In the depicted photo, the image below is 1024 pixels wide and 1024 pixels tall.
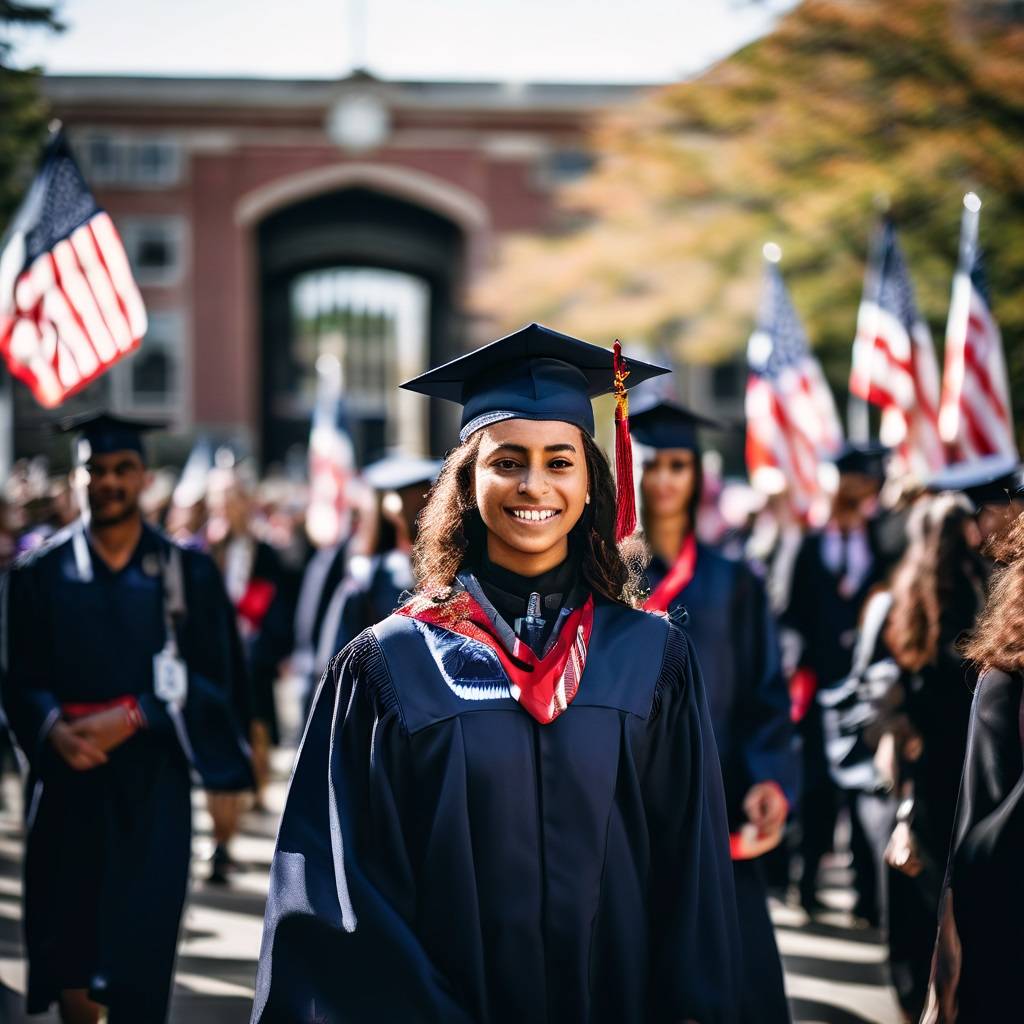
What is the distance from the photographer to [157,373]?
122 feet

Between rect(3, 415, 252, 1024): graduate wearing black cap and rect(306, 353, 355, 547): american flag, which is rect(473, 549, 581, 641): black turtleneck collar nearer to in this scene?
rect(3, 415, 252, 1024): graduate wearing black cap

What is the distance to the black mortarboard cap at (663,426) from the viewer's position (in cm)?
510

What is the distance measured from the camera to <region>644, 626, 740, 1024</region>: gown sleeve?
2566 mm

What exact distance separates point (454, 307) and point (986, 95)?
1012 inches

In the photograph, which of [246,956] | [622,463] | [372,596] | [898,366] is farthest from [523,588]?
[898,366]

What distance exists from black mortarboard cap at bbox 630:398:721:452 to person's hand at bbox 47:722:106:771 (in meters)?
2.08

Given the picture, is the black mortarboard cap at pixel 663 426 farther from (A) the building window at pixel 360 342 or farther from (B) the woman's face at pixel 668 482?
(A) the building window at pixel 360 342

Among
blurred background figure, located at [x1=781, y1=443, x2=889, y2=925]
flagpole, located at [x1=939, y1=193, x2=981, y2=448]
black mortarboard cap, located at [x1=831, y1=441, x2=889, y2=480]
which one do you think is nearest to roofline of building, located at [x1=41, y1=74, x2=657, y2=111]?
flagpole, located at [x1=939, y1=193, x2=981, y2=448]

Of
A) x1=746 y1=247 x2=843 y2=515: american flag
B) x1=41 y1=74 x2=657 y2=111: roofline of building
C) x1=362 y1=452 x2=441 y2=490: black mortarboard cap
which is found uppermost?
x1=41 y1=74 x2=657 y2=111: roofline of building

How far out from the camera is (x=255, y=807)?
9.50 meters

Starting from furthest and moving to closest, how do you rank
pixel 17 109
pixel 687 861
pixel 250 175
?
pixel 250 175, pixel 17 109, pixel 687 861

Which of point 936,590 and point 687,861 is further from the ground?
point 936,590

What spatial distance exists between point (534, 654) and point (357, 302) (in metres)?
39.7

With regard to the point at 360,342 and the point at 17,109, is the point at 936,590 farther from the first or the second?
the point at 360,342
